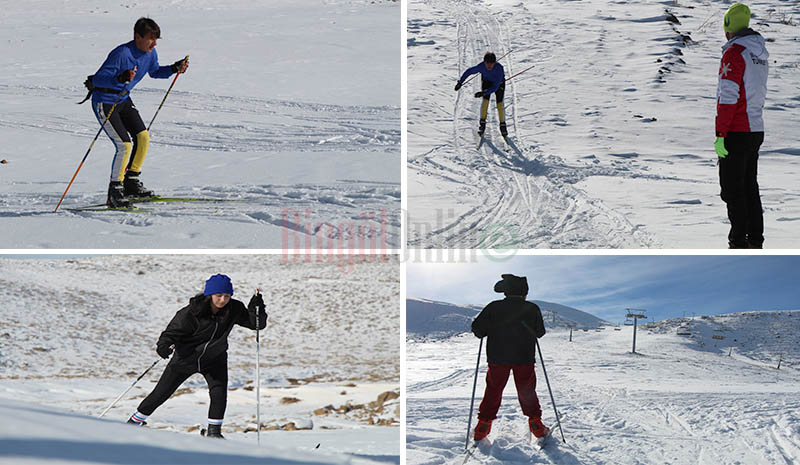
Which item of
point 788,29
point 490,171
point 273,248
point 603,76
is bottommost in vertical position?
point 273,248

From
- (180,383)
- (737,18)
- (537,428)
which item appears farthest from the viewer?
(737,18)

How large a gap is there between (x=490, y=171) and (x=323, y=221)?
2857 mm

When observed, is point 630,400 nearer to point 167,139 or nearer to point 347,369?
point 347,369

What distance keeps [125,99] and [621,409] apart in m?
5.40

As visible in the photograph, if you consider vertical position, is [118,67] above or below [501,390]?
above

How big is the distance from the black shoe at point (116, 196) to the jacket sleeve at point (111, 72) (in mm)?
901

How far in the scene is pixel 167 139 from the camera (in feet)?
27.8

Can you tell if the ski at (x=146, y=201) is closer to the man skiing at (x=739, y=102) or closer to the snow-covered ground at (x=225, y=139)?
the snow-covered ground at (x=225, y=139)

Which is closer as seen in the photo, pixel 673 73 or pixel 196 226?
pixel 196 226

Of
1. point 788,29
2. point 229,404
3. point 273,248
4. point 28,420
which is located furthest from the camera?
point 788,29

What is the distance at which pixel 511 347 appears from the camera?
14.2 feet

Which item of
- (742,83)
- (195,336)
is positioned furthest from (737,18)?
(195,336)

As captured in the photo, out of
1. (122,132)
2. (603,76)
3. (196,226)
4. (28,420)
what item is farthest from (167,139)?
(603,76)

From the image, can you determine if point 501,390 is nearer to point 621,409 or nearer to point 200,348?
point 621,409
